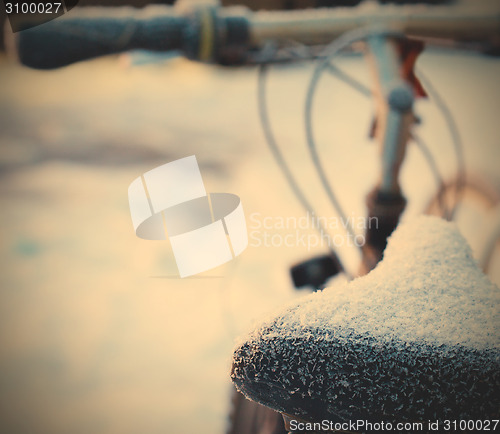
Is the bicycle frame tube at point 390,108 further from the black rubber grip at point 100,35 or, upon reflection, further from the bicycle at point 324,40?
the black rubber grip at point 100,35

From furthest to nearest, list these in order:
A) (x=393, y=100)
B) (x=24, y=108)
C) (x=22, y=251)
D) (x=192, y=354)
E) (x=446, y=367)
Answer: (x=24, y=108), (x=22, y=251), (x=192, y=354), (x=393, y=100), (x=446, y=367)

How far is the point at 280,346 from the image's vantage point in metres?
0.29

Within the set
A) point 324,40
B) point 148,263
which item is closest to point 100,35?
point 324,40

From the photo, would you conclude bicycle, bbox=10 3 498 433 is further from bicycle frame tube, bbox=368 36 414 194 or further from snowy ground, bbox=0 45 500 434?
snowy ground, bbox=0 45 500 434

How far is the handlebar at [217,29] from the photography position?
0.50 m

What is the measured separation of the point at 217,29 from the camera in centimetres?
54

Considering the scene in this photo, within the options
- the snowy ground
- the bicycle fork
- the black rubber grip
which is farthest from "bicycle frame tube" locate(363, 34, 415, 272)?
the black rubber grip

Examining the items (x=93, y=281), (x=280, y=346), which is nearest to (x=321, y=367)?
(x=280, y=346)

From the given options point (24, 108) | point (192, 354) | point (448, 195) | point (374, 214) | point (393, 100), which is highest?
point (393, 100)

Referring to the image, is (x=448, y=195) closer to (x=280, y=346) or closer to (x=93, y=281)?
(x=280, y=346)

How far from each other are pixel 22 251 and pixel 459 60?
1675 mm

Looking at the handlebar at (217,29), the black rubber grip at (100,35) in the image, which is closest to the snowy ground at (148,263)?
the handlebar at (217,29)

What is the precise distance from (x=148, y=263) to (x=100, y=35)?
79 centimetres

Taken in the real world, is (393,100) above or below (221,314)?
above
